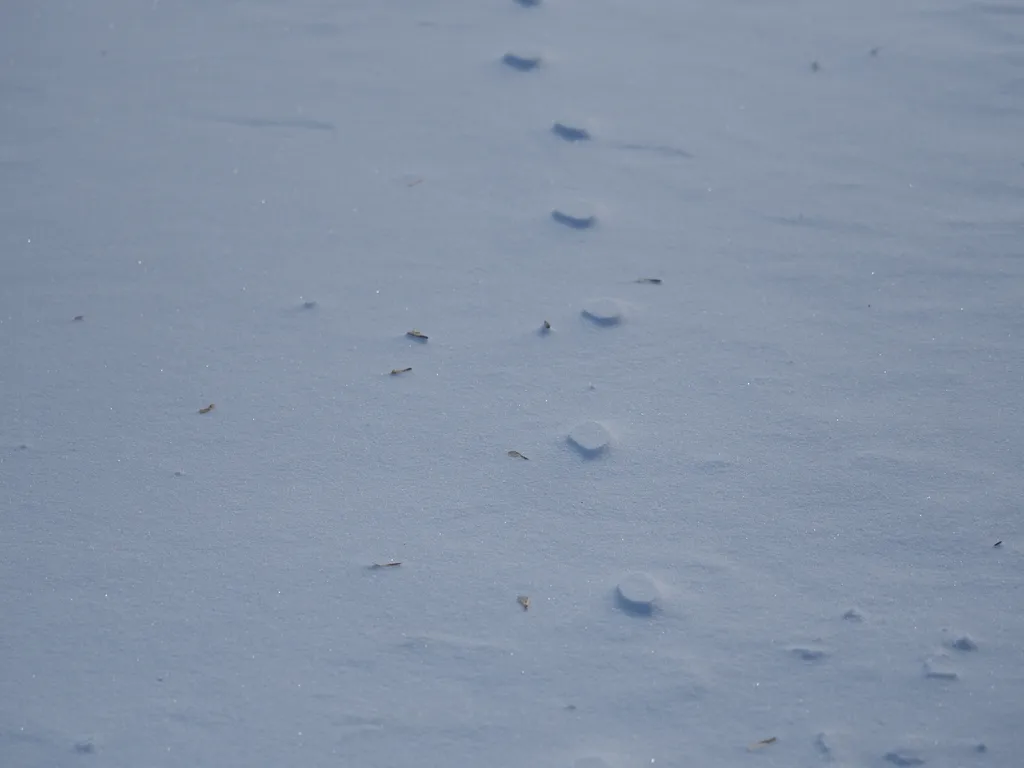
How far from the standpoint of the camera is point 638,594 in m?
1.62

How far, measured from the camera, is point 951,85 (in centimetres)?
268

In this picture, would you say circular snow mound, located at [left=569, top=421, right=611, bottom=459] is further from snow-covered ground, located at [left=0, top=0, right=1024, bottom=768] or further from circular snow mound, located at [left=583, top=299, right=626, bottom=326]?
circular snow mound, located at [left=583, top=299, right=626, bottom=326]

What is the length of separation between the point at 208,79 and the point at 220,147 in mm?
320

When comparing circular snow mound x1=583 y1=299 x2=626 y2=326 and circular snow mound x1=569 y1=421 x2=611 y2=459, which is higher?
circular snow mound x1=583 y1=299 x2=626 y2=326

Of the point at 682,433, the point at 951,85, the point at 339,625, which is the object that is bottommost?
the point at 339,625

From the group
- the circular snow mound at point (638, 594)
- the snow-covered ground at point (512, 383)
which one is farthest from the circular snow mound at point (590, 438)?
the circular snow mound at point (638, 594)

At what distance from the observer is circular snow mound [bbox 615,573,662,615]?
Answer: 63.5 inches

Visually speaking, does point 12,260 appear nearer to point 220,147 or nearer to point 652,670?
point 220,147

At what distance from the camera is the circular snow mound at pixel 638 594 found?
5.29ft

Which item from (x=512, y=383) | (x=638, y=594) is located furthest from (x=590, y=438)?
(x=638, y=594)

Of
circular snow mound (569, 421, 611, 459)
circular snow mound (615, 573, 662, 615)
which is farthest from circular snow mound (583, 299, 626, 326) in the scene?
circular snow mound (615, 573, 662, 615)

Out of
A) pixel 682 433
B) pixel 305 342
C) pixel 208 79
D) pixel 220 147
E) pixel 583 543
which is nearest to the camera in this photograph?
pixel 583 543

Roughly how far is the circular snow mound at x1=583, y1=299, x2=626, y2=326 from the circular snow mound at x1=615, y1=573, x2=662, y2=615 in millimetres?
623

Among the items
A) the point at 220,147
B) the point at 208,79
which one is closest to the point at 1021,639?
the point at 220,147
